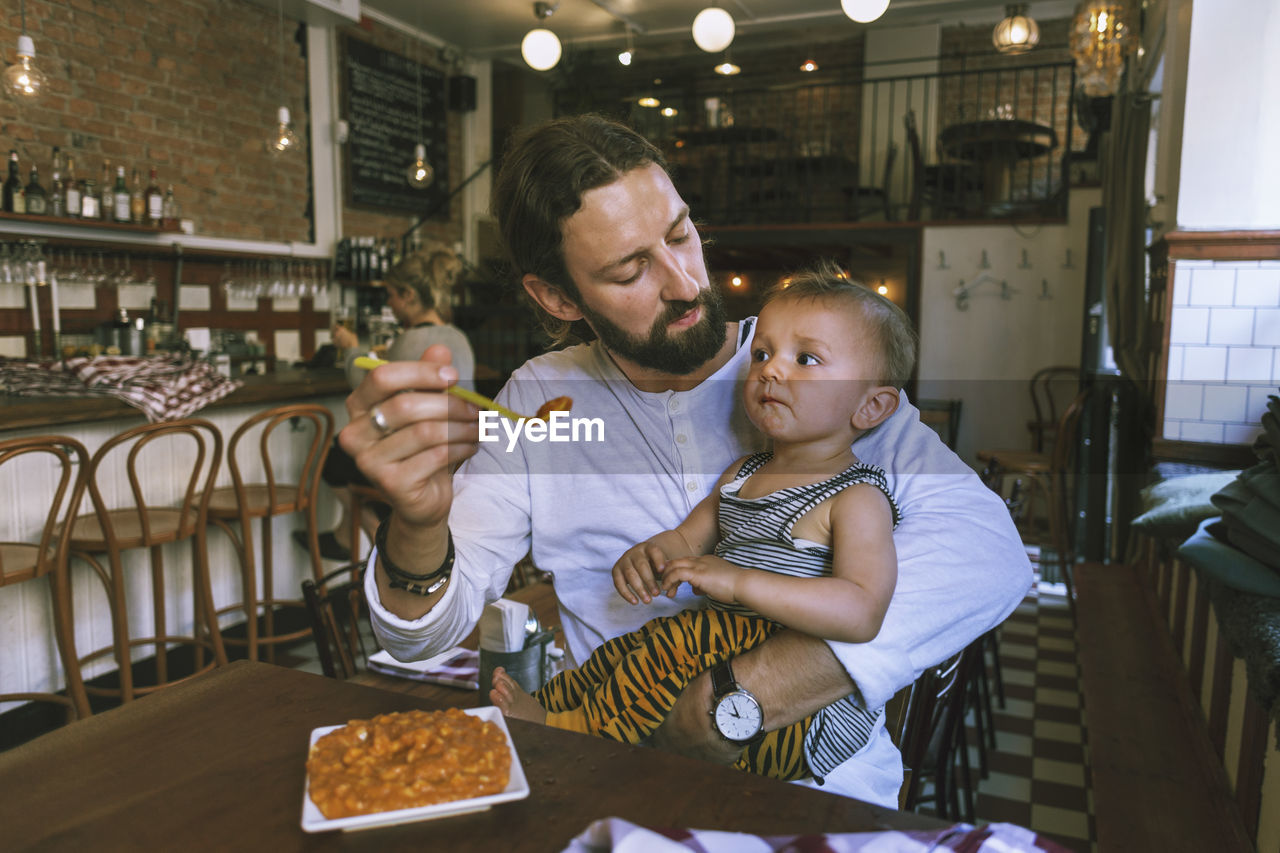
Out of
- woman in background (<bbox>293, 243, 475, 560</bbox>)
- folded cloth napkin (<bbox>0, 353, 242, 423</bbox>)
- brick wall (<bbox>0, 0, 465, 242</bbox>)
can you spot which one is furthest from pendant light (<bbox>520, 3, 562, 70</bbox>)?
folded cloth napkin (<bbox>0, 353, 242, 423</bbox>)

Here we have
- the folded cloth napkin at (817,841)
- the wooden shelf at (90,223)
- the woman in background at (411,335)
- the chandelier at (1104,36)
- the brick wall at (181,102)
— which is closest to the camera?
the folded cloth napkin at (817,841)

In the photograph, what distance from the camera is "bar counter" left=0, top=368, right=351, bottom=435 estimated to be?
106 inches

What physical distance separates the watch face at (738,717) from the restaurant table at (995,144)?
656cm

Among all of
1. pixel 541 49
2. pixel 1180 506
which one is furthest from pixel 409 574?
pixel 541 49

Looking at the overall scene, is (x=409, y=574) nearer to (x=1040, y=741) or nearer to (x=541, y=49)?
(x=1040, y=741)

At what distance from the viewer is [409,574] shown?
115cm

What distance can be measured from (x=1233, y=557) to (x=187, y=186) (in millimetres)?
5773

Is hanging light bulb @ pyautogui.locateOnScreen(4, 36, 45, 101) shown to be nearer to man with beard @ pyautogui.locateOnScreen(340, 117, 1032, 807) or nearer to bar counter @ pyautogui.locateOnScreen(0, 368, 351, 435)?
bar counter @ pyautogui.locateOnScreen(0, 368, 351, 435)

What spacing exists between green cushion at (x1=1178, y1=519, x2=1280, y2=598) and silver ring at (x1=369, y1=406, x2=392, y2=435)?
151 cm

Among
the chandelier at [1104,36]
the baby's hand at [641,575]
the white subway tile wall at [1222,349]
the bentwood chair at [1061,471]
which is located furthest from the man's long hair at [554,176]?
the chandelier at [1104,36]

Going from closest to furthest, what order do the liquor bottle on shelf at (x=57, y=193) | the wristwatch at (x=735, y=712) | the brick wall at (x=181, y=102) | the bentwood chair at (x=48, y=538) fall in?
the wristwatch at (x=735, y=712) → the bentwood chair at (x=48, y=538) → the liquor bottle on shelf at (x=57, y=193) → the brick wall at (x=181, y=102)

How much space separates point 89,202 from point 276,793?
480cm

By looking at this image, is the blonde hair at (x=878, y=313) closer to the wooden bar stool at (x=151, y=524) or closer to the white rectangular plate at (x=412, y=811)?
the white rectangular plate at (x=412, y=811)

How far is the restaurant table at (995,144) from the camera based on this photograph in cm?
690
